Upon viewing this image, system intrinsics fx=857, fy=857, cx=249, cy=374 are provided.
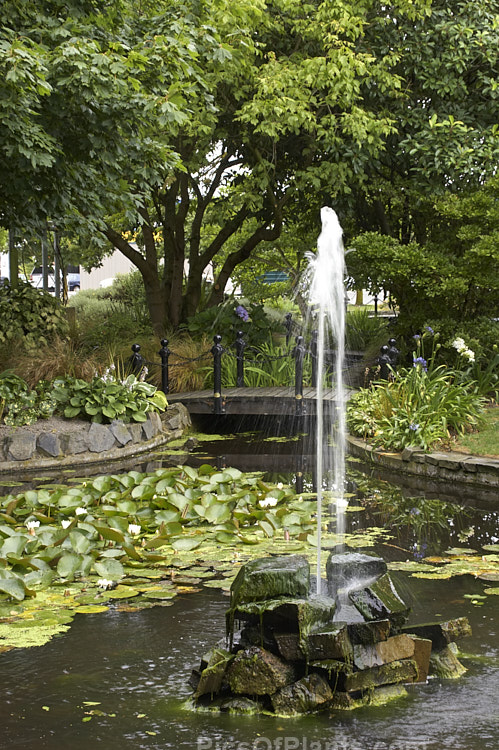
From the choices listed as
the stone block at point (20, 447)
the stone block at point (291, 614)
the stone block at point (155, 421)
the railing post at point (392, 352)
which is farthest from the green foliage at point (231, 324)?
the stone block at point (291, 614)

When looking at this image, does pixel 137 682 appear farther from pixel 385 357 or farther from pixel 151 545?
pixel 385 357

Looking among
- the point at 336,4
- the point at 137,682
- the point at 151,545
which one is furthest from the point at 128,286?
the point at 137,682

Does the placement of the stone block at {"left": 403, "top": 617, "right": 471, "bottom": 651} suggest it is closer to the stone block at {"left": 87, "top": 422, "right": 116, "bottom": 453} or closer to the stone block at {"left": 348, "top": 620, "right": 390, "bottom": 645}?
the stone block at {"left": 348, "top": 620, "right": 390, "bottom": 645}

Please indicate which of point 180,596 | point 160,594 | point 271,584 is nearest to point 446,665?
point 271,584

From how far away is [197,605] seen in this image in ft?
17.7

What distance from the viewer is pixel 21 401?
1092 centimetres

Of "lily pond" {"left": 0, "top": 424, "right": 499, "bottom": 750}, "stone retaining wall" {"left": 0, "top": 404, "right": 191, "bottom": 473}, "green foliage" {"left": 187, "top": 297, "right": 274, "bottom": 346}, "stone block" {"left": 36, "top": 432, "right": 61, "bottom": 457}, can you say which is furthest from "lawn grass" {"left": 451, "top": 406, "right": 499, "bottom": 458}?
"green foliage" {"left": 187, "top": 297, "right": 274, "bottom": 346}

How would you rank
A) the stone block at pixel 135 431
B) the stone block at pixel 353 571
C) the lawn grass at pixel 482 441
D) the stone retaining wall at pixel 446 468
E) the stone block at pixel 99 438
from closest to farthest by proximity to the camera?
the stone block at pixel 353 571 < the stone retaining wall at pixel 446 468 < the lawn grass at pixel 482 441 < the stone block at pixel 99 438 < the stone block at pixel 135 431

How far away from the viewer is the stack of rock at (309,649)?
13.3ft

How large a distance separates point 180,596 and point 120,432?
19.2 feet

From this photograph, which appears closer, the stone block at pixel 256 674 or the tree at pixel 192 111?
the stone block at pixel 256 674

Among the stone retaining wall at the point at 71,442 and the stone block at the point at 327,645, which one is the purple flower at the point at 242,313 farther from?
the stone block at the point at 327,645

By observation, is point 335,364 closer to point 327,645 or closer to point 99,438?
point 99,438

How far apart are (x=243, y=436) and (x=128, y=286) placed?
14.0 meters
